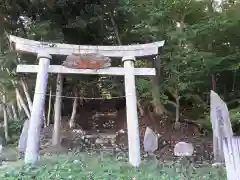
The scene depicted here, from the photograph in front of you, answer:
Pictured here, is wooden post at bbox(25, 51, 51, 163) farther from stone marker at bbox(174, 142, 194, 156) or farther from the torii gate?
stone marker at bbox(174, 142, 194, 156)

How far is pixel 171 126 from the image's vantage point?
28.6 ft

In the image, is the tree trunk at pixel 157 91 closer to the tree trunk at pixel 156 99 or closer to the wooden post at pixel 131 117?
the tree trunk at pixel 156 99

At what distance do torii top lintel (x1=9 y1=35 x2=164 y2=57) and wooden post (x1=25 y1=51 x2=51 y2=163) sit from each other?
182 mm

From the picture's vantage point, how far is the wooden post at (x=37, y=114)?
216 inches

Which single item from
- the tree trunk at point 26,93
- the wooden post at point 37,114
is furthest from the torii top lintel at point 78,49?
the tree trunk at point 26,93

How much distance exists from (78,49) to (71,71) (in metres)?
0.56

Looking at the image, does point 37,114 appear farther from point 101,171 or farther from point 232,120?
point 232,120

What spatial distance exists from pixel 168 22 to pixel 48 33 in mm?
3430

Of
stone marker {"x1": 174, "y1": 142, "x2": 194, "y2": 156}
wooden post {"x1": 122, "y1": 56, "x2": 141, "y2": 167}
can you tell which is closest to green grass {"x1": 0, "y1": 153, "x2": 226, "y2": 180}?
wooden post {"x1": 122, "y1": 56, "x2": 141, "y2": 167}

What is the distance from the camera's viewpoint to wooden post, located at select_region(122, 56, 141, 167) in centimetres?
557

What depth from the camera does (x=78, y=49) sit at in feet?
20.7

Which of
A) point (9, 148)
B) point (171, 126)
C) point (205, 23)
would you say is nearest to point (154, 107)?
point (171, 126)

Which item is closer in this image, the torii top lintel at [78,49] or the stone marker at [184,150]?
the torii top lintel at [78,49]

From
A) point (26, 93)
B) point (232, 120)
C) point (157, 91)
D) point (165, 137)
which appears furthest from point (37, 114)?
point (232, 120)
